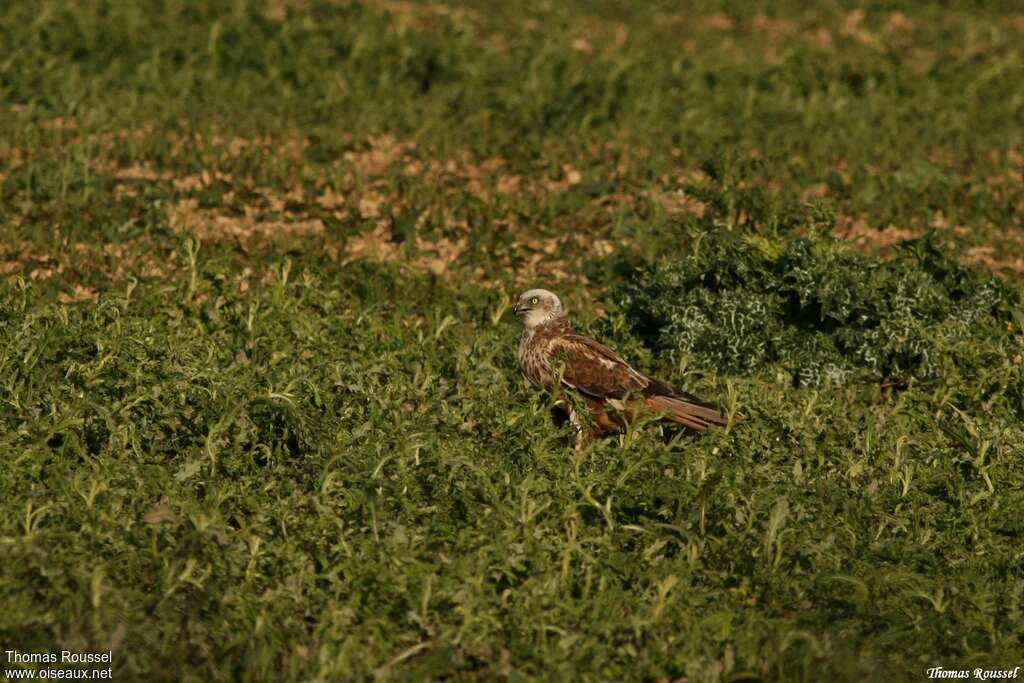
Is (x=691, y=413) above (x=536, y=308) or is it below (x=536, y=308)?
below

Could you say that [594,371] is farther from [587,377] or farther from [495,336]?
[495,336]

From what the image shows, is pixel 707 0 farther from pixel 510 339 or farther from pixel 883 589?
pixel 883 589

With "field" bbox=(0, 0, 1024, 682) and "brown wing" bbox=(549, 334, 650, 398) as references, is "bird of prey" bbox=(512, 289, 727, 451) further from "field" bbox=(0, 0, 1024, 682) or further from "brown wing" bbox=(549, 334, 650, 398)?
"field" bbox=(0, 0, 1024, 682)

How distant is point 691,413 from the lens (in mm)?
9312

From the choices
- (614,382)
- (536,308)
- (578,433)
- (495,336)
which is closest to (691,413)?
(614,382)

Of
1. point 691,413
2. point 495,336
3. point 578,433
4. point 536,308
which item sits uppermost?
point 536,308

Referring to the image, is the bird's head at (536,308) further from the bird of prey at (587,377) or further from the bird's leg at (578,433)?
the bird's leg at (578,433)

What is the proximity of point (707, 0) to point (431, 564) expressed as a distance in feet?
43.5

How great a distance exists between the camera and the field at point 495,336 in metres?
7.09

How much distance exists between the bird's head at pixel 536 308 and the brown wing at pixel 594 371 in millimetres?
225

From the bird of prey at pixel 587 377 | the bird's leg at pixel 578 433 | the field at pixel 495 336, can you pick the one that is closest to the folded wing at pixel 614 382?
the bird of prey at pixel 587 377

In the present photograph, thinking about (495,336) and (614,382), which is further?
(495,336)

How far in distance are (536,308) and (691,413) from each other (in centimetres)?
125

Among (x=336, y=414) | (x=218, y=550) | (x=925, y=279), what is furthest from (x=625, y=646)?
(x=925, y=279)
